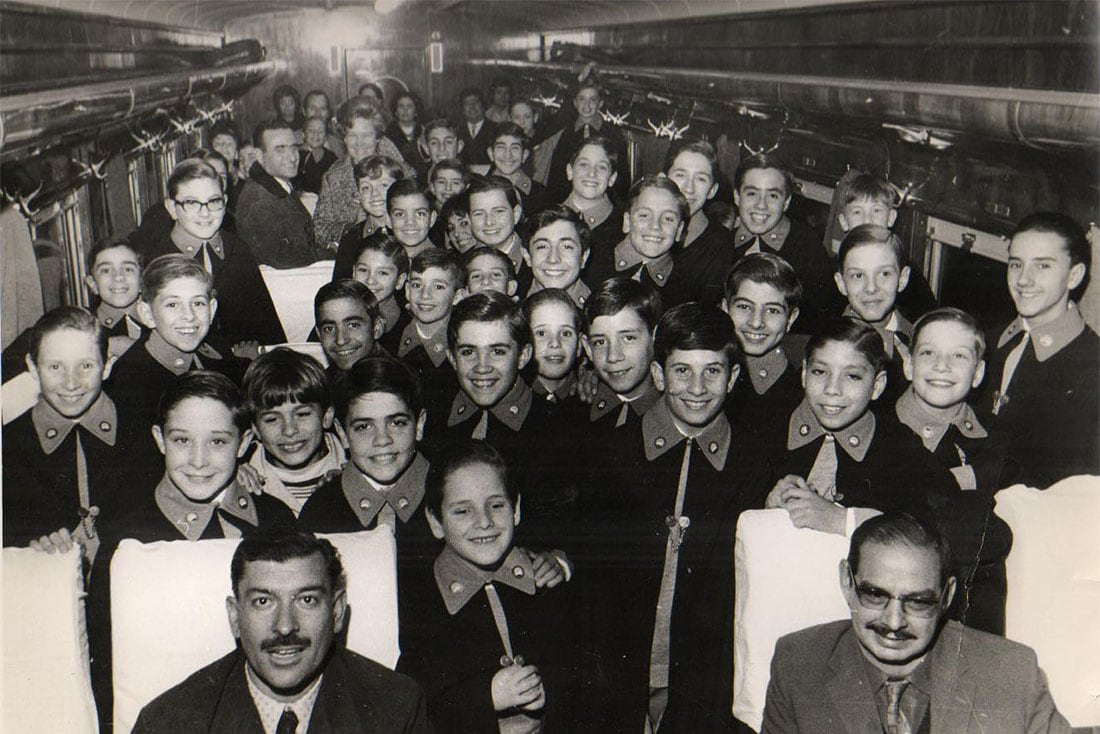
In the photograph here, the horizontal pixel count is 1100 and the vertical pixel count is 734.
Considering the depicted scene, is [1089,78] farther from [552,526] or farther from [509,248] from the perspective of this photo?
[509,248]

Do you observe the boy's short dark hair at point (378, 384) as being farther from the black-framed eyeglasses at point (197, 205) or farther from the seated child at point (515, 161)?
the seated child at point (515, 161)

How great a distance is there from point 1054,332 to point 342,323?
1.78m

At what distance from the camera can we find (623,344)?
2.25 meters

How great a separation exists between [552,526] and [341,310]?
91 cm

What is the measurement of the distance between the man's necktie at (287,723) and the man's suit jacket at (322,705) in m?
0.03

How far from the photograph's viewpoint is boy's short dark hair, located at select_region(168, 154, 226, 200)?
8.31 ft

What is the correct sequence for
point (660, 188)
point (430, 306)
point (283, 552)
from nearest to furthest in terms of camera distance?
point (283, 552), point (430, 306), point (660, 188)

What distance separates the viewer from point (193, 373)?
6.38 feet

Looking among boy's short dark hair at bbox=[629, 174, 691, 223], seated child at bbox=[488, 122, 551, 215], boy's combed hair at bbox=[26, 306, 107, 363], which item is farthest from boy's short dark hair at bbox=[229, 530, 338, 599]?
seated child at bbox=[488, 122, 551, 215]

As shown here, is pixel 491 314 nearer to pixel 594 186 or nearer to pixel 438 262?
pixel 438 262

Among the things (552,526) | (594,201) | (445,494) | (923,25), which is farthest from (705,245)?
(445,494)

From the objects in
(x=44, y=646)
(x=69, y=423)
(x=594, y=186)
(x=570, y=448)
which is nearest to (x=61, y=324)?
(x=69, y=423)

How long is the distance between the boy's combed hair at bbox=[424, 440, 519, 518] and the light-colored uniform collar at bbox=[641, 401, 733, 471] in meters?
0.35

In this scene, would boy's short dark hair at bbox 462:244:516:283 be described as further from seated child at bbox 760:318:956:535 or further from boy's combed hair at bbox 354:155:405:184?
seated child at bbox 760:318:956:535
